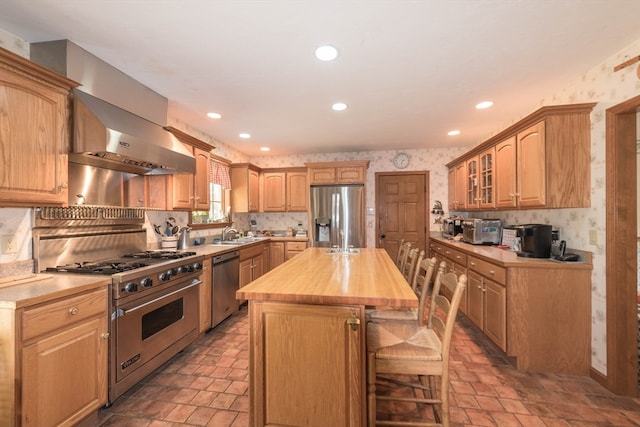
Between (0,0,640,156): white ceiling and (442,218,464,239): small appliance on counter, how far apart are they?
5.66ft

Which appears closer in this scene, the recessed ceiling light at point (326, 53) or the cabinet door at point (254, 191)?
the recessed ceiling light at point (326, 53)

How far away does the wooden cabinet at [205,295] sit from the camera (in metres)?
2.79

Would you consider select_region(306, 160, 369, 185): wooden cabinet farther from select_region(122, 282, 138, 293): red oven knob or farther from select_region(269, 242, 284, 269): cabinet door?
select_region(122, 282, 138, 293): red oven knob

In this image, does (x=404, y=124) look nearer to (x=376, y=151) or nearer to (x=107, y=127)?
(x=376, y=151)

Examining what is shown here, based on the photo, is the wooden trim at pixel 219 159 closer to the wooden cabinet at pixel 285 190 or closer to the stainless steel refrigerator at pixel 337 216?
the wooden cabinet at pixel 285 190

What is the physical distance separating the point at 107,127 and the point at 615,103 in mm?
3660

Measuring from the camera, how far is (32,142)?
164 cm

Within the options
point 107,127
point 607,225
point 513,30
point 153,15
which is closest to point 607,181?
point 607,225

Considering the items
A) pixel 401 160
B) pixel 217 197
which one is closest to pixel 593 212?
pixel 401 160

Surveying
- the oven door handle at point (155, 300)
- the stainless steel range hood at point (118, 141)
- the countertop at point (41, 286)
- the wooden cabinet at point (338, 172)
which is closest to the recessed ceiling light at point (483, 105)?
the wooden cabinet at point (338, 172)

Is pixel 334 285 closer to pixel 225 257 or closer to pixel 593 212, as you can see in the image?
pixel 225 257

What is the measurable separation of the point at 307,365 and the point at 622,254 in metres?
2.38

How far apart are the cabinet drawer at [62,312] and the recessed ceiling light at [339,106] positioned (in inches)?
99.8

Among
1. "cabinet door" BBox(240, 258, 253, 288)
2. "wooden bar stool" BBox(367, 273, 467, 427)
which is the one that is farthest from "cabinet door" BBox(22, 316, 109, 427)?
"cabinet door" BBox(240, 258, 253, 288)
